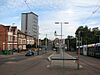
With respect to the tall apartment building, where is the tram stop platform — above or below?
below

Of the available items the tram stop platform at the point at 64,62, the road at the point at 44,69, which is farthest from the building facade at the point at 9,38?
the road at the point at 44,69

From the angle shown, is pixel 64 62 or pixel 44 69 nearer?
pixel 44 69

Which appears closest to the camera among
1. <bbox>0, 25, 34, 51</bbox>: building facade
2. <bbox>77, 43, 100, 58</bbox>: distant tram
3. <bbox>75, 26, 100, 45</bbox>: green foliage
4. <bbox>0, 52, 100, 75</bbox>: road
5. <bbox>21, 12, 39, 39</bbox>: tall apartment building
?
<bbox>0, 52, 100, 75</bbox>: road

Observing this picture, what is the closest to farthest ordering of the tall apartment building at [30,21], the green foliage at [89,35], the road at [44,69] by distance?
the road at [44,69] → the tall apartment building at [30,21] → the green foliage at [89,35]

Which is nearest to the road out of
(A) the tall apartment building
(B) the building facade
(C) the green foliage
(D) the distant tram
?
(D) the distant tram

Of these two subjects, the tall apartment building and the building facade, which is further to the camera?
the building facade

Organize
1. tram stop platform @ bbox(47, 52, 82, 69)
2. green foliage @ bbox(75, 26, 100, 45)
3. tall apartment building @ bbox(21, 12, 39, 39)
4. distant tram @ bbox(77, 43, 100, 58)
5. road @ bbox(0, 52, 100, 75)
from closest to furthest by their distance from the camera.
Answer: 1. road @ bbox(0, 52, 100, 75)
2. tram stop platform @ bbox(47, 52, 82, 69)
3. distant tram @ bbox(77, 43, 100, 58)
4. tall apartment building @ bbox(21, 12, 39, 39)
5. green foliage @ bbox(75, 26, 100, 45)

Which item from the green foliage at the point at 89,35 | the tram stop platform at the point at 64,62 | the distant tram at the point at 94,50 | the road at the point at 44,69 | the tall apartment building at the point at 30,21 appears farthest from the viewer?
the green foliage at the point at 89,35

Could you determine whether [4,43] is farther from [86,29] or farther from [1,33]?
[86,29]

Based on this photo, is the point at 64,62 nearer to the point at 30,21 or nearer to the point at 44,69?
the point at 44,69

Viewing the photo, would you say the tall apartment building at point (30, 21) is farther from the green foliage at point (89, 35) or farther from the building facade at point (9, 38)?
the green foliage at point (89, 35)

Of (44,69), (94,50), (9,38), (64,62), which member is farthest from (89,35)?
(44,69)

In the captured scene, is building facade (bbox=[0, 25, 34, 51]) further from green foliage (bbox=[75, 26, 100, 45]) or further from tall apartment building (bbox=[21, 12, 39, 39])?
Result: green foliage (bbox=[75, 26, 100, 45])

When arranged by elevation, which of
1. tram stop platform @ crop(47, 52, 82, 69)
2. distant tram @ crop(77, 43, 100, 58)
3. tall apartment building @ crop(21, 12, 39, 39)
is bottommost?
tram stop platform @ crop(47, 52, 82, 69)
